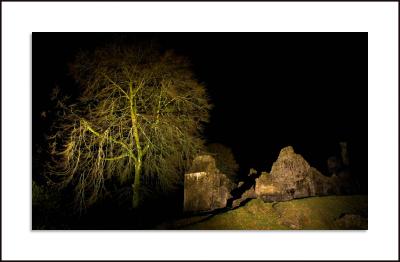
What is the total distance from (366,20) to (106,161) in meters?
6.83

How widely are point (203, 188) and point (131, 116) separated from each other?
2.68 meters

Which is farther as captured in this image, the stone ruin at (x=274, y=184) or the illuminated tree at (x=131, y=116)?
the stone ruin at (x=274, y=184)

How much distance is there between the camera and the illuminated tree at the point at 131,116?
9.16m

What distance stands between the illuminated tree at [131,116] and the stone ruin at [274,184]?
58 cm

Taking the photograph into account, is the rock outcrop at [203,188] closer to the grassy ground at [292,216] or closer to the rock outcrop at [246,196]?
the rock outcrop at [246,196]

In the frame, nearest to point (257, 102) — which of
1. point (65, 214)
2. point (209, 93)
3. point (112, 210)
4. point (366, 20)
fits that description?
point (209, 93)

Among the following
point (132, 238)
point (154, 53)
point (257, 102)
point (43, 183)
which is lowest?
point (132, 238)

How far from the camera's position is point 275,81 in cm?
1066

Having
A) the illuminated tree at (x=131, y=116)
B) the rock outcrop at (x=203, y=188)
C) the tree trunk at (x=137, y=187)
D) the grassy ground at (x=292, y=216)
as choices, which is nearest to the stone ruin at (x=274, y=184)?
the rock outcrop at (x=203, y=188)

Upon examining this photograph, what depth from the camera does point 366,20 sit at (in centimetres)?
791

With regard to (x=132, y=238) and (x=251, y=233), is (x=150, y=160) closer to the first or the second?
(x=132, y=238)

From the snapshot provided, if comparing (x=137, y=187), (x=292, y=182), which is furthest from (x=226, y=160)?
(x=137, y=187)

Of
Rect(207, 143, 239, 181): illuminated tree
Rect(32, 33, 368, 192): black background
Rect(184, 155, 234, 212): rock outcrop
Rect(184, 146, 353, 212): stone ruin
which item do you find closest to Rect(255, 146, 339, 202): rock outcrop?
Rect(184, 146, 353, 212): stone ruin

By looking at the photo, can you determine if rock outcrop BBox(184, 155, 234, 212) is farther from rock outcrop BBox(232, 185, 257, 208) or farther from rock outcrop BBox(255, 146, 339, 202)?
rock outcrop BBox(255, 146, 339, 202)
